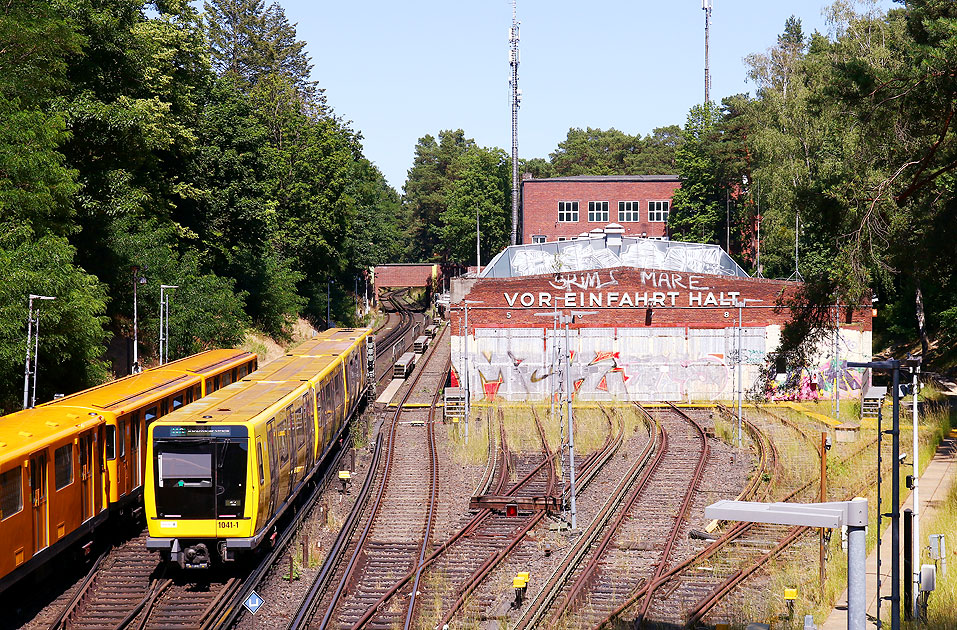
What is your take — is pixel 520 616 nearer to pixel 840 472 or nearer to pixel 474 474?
pixel 474 474

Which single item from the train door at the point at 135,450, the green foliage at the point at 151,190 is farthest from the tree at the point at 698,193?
the train door at the point at 135,450

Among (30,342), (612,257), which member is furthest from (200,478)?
(612,257)

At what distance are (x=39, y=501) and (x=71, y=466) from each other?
1352 mm

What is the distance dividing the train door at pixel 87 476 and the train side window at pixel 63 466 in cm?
45

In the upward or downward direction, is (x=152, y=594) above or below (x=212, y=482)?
below

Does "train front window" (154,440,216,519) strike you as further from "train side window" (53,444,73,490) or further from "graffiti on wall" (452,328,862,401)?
"graffiti on wall" (452,328,862,401)

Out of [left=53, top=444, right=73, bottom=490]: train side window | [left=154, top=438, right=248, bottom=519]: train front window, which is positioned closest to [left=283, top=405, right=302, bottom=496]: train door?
[left=154, top=438, right=248, bottom=519]: train front window

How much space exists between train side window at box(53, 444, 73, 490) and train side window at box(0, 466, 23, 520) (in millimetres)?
1281

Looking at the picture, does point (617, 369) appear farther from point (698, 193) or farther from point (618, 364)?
point (698, 193)

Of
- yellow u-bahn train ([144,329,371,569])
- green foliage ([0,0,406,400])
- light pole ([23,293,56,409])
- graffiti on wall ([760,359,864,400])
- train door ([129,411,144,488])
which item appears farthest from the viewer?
graffiti on wall ([760,359,864,400])

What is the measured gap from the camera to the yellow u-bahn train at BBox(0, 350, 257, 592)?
14898mm

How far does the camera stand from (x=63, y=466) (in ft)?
54.7

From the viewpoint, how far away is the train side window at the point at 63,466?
16328 millimetres

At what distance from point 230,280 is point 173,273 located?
29.5 ft
